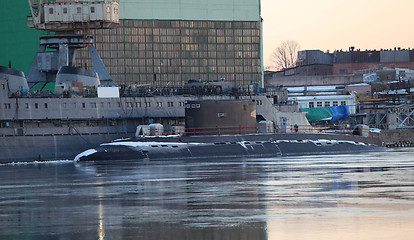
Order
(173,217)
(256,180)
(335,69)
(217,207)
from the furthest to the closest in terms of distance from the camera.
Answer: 1. (335,69)
2. (256,180)
3. (217,207)
4. (173,217)

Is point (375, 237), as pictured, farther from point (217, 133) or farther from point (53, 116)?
point (53, 116)

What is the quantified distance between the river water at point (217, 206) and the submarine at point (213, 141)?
1960 cm

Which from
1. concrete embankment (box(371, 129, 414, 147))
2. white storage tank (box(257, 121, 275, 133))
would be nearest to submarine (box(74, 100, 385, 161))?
white storage tank (box(257, 121, 275, 133))

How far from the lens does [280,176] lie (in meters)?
30.6

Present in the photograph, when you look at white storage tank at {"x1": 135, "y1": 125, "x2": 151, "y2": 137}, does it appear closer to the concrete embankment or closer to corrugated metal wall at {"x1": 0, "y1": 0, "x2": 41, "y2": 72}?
the concrete embankment

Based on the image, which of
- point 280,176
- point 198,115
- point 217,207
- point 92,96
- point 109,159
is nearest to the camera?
point 217,207

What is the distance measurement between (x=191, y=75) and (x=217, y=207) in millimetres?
97382

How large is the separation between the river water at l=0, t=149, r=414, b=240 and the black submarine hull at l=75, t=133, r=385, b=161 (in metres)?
19.1

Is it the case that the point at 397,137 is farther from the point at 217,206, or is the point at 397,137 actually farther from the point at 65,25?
the point at 217,206

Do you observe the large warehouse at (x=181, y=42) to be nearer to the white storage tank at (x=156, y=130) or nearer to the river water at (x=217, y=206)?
the white storage tank at (x=156, y=130)

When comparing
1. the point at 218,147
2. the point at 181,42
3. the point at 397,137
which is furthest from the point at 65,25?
the point at 181,42

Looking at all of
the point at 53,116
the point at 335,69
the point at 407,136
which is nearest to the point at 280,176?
the point at 53,116

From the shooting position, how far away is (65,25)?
213 feet

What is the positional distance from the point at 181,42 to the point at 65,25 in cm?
5114
